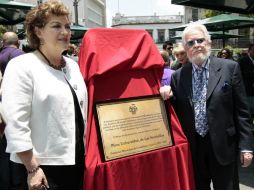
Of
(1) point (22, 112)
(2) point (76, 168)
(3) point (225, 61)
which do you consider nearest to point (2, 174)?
(2) point (76, 168)

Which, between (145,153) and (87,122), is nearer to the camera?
(87,122)

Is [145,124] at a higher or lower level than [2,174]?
higher

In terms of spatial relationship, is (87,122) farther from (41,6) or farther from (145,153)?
(41,6)

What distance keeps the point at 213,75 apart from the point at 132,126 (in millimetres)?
778

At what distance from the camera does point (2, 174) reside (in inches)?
165

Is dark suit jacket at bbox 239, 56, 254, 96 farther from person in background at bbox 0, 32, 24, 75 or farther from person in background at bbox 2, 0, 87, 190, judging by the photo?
person in background at bbox 2, 0, 87, 190

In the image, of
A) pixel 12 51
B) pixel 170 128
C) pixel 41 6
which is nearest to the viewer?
pixel 41 6

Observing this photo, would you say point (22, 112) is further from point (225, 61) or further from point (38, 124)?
point (225, 61)

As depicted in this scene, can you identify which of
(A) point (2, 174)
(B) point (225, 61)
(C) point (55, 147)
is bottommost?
(A) point (2, 174)

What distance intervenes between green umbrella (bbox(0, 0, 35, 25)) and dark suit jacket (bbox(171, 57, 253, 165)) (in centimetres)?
563

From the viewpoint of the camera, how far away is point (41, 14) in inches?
96.6

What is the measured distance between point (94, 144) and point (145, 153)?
1.46ft

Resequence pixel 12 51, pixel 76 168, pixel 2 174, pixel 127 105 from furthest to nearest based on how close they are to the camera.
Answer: pixel 12 51 < pixel 2 174 < pixel 127 105 < pixel 76 168

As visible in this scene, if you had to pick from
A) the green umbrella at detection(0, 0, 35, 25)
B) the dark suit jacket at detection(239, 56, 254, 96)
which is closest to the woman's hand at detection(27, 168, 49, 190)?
the dark suit jacket at detection(239, 56, 254, 96)
